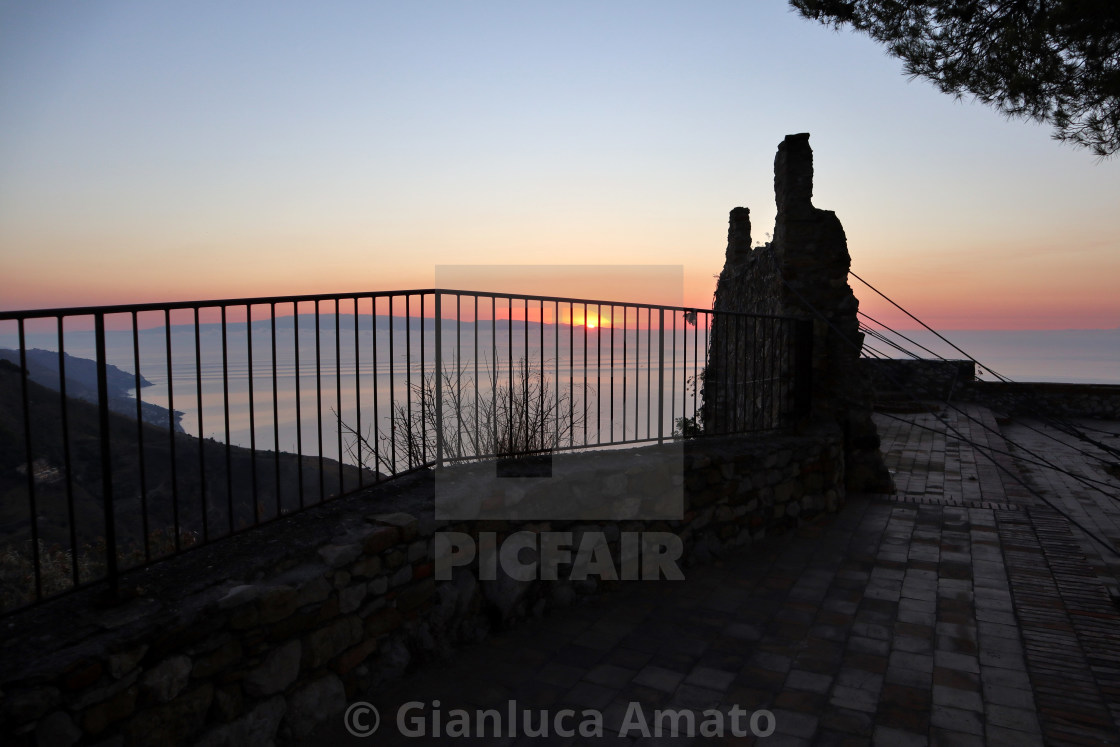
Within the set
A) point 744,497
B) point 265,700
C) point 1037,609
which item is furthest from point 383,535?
point 1037,609

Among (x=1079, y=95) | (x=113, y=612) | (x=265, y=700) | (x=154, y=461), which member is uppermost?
(x=1079, y=95)

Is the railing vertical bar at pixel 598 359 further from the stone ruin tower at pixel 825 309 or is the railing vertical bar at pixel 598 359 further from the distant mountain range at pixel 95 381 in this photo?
the stone ruin tower at pixel 825 309

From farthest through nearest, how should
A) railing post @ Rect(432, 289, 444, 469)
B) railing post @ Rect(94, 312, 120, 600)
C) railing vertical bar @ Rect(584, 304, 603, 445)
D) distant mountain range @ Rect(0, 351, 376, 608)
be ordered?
distant mountain range @ Rect(0, 351, 376, 608), railing vertical bar @ Rect(584, 304, 603, 445), railing post @ Rect(432, 289, 444, 469), railing post @ Rect(94, 312, 120, 600)

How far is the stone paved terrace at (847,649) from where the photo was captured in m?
2.80

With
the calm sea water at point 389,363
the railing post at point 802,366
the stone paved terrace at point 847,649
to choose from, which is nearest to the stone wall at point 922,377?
the calm sea water at point 389,363

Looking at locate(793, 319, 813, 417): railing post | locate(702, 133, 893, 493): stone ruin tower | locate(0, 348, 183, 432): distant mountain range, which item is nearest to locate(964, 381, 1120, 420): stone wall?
locate(702, 133, 893, 493): stone ruin tower

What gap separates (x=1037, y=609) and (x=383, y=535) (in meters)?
3.89

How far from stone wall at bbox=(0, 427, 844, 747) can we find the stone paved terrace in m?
0.17

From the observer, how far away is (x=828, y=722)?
9.11ft

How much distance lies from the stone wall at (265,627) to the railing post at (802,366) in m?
3.16

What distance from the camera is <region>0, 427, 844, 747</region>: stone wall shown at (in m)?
2.00

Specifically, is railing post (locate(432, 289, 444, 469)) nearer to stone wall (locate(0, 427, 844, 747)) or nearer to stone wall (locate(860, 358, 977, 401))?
stone wall (locate(0, 427, 844, 747))

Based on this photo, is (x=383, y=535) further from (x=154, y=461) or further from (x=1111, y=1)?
(x=154, y=461)

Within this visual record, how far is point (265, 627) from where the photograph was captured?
98.6 inches
